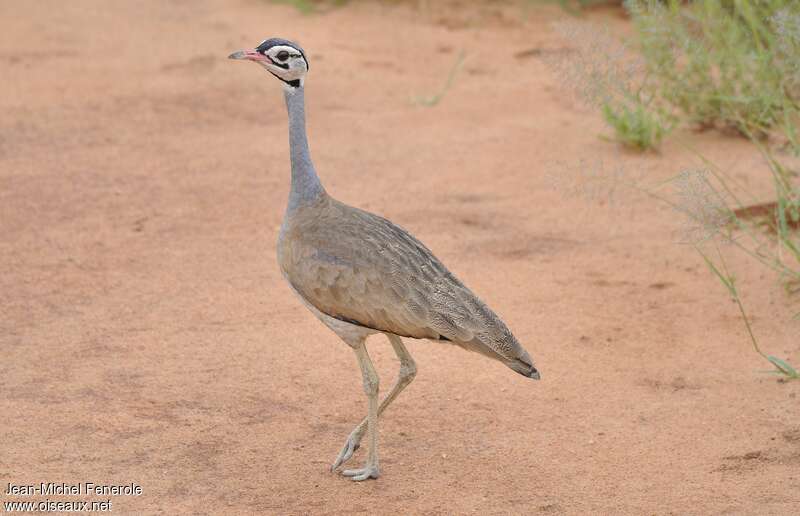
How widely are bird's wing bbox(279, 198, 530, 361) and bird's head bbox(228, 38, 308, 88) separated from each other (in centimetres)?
67

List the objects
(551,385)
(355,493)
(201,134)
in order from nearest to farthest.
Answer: (355,493)
(551,385)
(201,134)

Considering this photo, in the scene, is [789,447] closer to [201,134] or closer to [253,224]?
[253,224]

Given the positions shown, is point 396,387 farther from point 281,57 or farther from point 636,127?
point 636,127

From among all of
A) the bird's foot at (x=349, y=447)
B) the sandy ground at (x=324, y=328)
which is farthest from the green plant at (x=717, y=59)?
the bird's foot at (x=349, y=447)

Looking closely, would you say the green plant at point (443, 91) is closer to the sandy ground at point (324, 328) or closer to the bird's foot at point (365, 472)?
the sandy ground at point (324, 328)

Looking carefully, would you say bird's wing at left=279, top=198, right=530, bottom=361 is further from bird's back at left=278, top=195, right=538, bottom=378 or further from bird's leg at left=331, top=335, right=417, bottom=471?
bird's leg at left=331, top=335, right=417, bottom=471

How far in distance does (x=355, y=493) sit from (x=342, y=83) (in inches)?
235

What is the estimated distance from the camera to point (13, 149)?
820cm

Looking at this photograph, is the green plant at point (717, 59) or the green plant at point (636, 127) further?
the green plant at point (636, 127)

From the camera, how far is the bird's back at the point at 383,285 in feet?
15.0

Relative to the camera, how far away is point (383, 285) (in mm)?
4656

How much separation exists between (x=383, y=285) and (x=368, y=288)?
0.06 meters

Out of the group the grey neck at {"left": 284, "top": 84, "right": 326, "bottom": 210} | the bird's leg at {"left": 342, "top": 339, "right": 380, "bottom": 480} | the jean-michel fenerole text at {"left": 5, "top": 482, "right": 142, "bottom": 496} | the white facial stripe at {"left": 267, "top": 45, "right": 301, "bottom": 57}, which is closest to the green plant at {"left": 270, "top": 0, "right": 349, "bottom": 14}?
the grey neck at {"left": 284, "top": 84, "right": 326, "bottom": 210}

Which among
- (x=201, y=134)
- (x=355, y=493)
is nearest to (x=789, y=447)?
(x=355, y=493)
